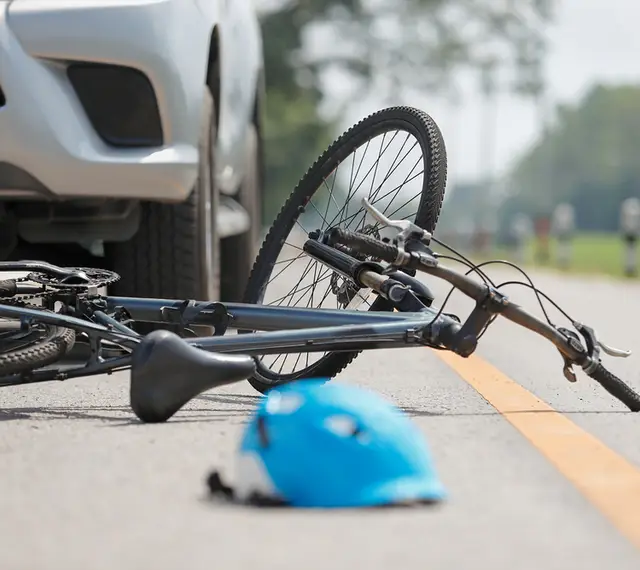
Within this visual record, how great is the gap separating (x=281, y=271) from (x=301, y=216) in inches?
9.0

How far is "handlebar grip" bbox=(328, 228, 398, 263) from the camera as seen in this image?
13.6ft

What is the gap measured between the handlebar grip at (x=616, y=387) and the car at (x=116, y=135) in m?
1.99

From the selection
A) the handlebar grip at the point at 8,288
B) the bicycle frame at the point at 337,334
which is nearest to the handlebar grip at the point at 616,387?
the bicycle frame at the point at 337,334

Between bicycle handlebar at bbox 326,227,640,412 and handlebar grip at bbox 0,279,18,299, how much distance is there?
3.44 feet

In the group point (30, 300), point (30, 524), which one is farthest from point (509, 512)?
point (30, 300)

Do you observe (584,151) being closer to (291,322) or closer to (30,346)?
(291,322)

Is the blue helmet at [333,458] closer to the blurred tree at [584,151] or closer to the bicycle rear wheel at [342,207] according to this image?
the bicycle rear wheel at [342,207]

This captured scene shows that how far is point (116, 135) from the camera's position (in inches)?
218

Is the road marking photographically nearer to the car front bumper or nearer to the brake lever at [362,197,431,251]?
the brake lever at [362,197,431,251]

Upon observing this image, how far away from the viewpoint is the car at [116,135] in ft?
17.5

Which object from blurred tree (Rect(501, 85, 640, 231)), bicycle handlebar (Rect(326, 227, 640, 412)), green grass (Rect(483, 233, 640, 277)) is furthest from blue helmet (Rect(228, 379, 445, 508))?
blurred tree (Rect(501, 85, 640, 231))

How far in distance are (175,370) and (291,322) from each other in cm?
69

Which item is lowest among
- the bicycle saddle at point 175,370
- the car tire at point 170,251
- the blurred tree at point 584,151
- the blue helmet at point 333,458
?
the blurred tree at point 584,151

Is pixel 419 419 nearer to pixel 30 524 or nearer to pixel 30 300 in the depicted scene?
pixel 30 300
